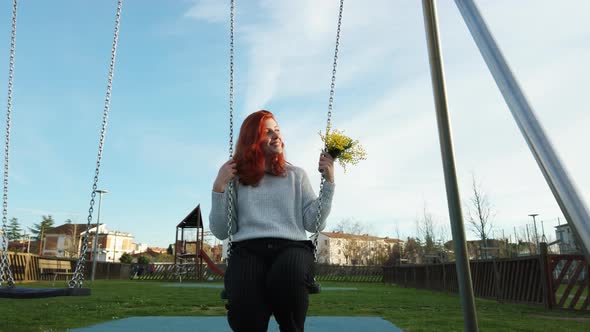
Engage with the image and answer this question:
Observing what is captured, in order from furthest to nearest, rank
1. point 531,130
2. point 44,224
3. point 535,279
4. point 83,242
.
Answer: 1. point 44,224
2. point 535,279
3. point 83,242
4. point 531,130

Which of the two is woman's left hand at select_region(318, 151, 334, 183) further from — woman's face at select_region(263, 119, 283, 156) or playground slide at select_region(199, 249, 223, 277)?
playground slide at select_region(199, 249, 223, 277)

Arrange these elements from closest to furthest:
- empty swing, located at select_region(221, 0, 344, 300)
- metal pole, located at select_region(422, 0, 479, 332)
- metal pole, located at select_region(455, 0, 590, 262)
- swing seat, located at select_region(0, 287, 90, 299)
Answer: metal pole, located at select_region(455, 0, 590, 262)
empty swing, located at select_region(221, 0, 344, 300)
metal pole, located at select_region(422, 0, 479, 332)
swing seat, located at select_region(0, 287, 90, 299)

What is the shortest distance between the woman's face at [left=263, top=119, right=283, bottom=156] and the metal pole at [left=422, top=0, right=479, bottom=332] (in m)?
1.00

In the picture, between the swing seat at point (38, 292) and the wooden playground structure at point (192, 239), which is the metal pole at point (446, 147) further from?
the wooden playground structure at point (192, 239)

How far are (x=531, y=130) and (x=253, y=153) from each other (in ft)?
4.35

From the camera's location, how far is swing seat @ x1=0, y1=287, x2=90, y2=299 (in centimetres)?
301

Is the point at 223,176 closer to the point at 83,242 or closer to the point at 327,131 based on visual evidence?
the point at 327,131

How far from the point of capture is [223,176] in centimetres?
223

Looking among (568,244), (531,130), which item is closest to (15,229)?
(568,244)

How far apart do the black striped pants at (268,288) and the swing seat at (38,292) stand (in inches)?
61.5

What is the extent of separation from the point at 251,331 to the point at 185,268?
24.1m

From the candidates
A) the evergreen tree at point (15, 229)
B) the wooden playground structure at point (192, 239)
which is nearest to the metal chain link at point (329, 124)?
the wooden playground structure at point (192, 239)

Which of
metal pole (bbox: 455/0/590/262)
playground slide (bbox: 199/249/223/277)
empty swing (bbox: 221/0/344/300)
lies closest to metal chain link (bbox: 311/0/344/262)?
empty swing (bbox: 221/0/344/300)

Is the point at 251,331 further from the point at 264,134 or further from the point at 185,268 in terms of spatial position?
the point at 185,268
